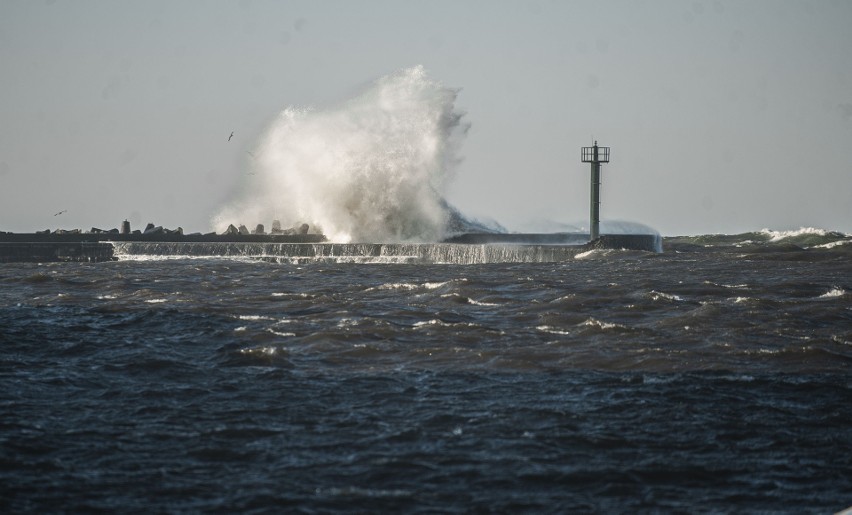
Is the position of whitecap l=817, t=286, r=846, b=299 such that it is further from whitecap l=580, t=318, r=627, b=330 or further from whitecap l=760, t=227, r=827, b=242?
whitecap l=760, t=227, r=827, b=242

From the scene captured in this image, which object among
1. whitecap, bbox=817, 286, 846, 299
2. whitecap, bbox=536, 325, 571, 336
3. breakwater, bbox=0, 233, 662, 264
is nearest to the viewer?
whitecap, bbox=536, 325, 571, 336

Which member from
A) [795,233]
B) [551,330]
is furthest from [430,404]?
[795,233]

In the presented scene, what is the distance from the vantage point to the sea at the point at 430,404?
6.90 m

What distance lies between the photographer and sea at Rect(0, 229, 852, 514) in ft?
22.6

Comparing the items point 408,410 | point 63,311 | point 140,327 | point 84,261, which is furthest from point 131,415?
point 84,261

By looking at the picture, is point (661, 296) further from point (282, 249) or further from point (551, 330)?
point (282, 249)

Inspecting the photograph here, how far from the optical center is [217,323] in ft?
52.7

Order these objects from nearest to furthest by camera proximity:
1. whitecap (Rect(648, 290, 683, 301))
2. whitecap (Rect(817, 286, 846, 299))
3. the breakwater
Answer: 1. whitecap (Rect(648, 290, 683, 301))
2. whitecap (Rect(817, 286, 846, 299))
3. the breakwater

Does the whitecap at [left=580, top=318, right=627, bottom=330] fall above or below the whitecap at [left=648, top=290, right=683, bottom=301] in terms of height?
below

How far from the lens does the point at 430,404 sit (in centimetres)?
970

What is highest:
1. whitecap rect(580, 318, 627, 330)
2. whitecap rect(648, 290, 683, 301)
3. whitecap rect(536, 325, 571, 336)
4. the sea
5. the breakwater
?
the breakwater

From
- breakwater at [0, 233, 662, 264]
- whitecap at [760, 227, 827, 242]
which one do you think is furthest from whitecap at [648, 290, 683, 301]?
whitecap at [760, 227, 827, 242]

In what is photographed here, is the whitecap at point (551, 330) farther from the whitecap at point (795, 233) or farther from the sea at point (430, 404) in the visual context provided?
the whitecap at point (795, 233)

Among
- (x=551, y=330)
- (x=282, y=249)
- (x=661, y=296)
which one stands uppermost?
(x=282, y=249)
